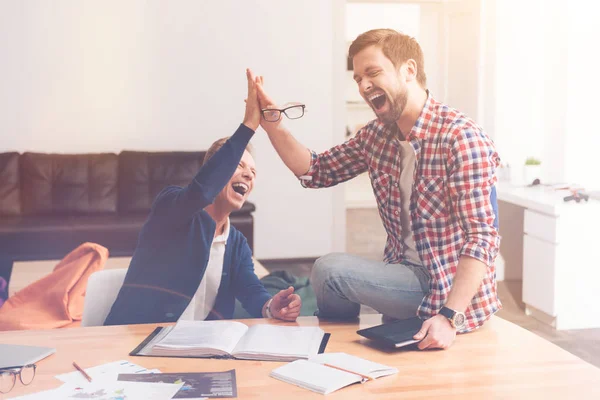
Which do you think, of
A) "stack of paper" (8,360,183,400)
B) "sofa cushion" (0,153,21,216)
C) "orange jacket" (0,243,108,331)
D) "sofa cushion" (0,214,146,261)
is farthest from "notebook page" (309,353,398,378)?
"sofa cushion" (0,153,21,216)

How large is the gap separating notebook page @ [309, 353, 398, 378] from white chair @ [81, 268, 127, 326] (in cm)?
78

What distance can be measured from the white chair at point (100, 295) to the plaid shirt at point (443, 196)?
2.72 feet

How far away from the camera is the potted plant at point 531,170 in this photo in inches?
202

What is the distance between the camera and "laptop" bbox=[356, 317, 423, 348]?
1.89 metres

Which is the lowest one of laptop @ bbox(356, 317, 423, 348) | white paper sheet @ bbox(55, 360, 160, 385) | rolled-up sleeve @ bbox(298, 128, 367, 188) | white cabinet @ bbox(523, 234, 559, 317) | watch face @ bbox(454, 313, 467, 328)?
white cabinet @ bbox(523, 234, 559, 317)

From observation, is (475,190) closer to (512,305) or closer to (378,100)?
(378,100)

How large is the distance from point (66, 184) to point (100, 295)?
3.53 m

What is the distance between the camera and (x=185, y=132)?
6078mm

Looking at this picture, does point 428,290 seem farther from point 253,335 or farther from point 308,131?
point 308,131

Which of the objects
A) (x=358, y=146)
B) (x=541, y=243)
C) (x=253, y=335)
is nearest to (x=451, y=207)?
(x=358, y=146)

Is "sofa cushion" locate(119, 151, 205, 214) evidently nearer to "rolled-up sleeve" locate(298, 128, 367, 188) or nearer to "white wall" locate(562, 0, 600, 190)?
"white wall" locate(562, 0, 600, 190)

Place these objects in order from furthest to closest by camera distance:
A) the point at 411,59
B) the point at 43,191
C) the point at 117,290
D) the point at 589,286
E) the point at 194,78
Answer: the point at 194,78 < the point at 43,191 < the point at 589,286 < the point at 117,290 < the point at 411,59

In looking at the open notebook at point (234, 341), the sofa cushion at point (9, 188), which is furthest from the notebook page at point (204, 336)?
the sofa cushion at point (9, 188)

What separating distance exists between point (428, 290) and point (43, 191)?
164 inches
